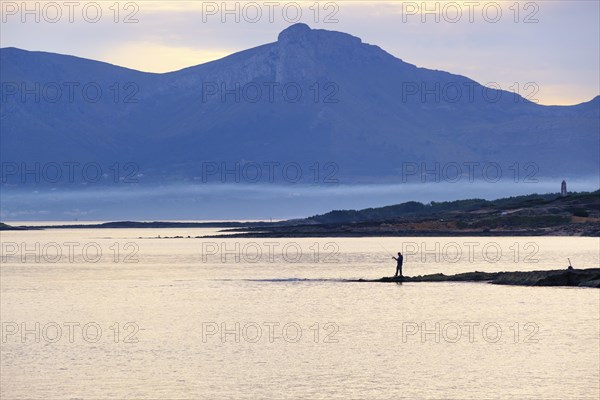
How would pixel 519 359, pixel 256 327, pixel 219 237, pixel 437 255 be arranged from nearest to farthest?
1. pixel 519 359
2. pixel 256 327
3. pixel 437 255
4. pixel 219 237

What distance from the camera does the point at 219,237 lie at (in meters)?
197

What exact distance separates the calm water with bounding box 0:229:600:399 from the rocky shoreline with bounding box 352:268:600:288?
63.7 inches

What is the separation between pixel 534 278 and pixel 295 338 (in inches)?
992

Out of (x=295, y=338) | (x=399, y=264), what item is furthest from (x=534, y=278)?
(x=295, y=338)

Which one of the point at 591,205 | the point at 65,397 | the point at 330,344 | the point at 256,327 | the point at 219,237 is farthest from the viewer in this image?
the point at 219,237

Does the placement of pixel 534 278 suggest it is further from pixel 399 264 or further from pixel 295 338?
pixel 295 338

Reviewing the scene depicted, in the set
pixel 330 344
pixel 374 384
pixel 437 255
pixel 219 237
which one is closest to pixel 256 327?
pixel 330 344

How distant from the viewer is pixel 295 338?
58.4 metres

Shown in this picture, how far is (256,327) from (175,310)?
10.9 meters

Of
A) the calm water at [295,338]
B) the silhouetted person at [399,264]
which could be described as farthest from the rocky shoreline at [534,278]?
the calm water at [295,338]

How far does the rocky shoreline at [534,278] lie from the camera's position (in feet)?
251

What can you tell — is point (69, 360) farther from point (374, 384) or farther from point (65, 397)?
point (374, 384)

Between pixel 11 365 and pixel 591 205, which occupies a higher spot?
pixel 591 205

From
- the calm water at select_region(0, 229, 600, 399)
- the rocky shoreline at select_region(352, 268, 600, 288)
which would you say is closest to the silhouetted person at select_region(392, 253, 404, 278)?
the rocky shoreline at select_region(352, 268, 600, 288)
